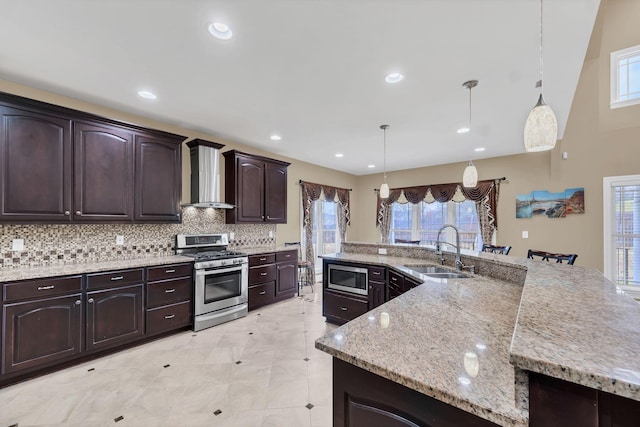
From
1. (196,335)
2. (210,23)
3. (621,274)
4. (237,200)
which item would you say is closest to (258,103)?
(210,23)

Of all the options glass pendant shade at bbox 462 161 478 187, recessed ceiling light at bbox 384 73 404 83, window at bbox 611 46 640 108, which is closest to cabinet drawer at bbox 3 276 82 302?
recessed ceiling light at bbox 384 73 404 83

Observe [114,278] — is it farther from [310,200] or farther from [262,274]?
[310,200]

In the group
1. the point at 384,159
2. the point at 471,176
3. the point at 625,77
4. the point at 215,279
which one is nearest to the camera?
the point at 471,176

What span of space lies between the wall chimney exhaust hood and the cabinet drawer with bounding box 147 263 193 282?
0.92m

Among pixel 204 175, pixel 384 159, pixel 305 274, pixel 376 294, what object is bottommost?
pixel 305 274

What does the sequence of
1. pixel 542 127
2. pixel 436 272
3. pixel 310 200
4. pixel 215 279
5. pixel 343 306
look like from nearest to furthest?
1. pixel 542 127
2. pixel 436 272
3. pixel 343 306
4. pixel 215 279
5. pixel 310 200

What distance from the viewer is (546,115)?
5.07 feet

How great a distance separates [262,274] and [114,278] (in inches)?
77.5

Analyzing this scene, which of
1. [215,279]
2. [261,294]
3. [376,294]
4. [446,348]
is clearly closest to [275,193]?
[261,294]

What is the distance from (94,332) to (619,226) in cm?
702

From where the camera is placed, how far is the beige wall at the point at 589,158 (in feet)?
13.1

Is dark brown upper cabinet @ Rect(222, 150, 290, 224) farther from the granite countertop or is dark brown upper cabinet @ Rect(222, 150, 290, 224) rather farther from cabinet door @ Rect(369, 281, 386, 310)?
the granite countertop

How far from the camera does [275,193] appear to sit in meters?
4.86

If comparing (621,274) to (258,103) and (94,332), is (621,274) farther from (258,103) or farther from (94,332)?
(94,332)
